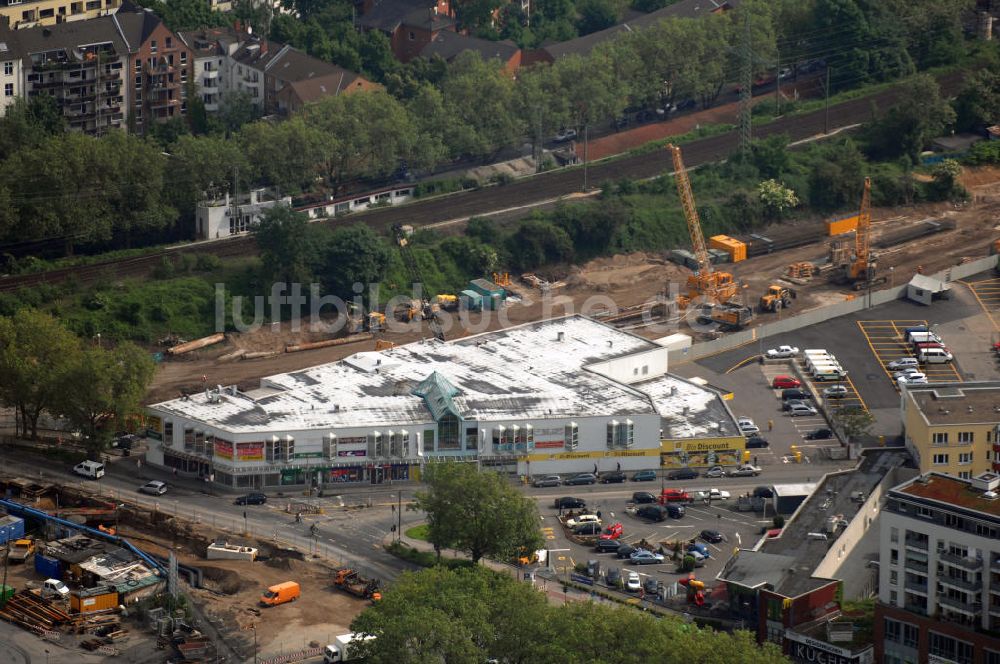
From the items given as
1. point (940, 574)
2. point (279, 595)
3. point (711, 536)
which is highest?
point (940, 574)

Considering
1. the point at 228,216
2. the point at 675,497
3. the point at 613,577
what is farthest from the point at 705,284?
the point at 613,577

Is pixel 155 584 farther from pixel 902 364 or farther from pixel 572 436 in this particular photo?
pixel 902 364

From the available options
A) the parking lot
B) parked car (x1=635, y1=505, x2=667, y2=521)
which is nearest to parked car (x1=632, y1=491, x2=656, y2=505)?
the parking lot

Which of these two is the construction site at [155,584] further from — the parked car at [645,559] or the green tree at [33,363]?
the parked car at [645,559]

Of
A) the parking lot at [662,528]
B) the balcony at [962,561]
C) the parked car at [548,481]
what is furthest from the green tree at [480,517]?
the balcony at [962,561]

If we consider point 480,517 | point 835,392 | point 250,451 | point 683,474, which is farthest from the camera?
point 835,392

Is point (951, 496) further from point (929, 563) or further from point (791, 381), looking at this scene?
point (791, 381)
